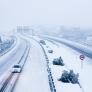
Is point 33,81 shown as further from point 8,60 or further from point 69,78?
point 8,60

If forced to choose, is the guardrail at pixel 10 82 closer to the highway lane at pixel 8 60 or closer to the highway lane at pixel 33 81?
the highway lane at pixel 33 81

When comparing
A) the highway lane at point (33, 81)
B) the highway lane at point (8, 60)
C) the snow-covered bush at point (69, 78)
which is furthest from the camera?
the highway lane at point (8, 60)

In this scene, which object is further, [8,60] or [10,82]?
[8,60]

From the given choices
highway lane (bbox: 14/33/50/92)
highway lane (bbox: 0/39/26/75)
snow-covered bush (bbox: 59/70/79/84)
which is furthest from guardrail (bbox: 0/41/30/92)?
snow-covered bush (bbox: 59/70/79/84)

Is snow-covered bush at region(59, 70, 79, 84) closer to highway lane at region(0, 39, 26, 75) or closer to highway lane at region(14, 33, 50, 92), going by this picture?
highway lane at region(14, 33, 50, 92)

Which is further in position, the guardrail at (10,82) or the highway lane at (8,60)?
the highway lane at (8,60)

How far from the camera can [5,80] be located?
39.5 metres

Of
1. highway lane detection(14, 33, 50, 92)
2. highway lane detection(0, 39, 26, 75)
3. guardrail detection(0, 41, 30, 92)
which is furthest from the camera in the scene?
highway lane detection(0, 39, 26, 75)

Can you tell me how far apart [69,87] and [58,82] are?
344 centimetres

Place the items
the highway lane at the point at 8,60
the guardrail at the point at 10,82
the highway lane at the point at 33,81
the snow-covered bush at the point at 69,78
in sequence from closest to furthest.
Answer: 1. the guardrail at the point at 10,82
2. the highway lane at the point at 33,81
3. the snow-covered bush at the point at 69,78
4. the highway lane at the point at 8,60

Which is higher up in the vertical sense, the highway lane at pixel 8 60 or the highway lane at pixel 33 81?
the highway lane at pixel 33 81

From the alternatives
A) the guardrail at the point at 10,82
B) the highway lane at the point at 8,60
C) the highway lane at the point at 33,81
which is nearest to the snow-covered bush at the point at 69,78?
the highway lane at the point at 33,81

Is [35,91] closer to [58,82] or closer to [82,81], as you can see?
[58,82]

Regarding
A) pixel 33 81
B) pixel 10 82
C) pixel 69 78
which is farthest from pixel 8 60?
pixel 69 78
